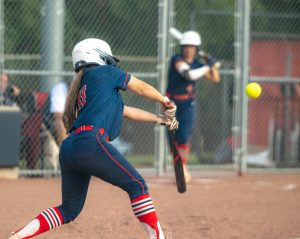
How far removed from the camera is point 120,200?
1059 cm

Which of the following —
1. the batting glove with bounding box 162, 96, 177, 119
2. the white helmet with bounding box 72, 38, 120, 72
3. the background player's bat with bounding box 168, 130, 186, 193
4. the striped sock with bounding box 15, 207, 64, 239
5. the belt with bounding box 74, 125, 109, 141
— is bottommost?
the striped sock with bounding box 15, 207, 64, 239

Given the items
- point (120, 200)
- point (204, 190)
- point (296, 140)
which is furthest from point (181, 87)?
point (296, 140)

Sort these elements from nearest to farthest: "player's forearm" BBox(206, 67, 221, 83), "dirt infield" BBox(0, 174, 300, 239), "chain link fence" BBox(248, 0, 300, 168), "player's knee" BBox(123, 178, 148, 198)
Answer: "player's knee" BBox(123, 178, 148, 198), "dirt infield" BBox(0, 174, 300, 239), "player's forearm" BBox(206, 67, 221, 83), "chain link fence" BBox(248, 0, 300, 168)

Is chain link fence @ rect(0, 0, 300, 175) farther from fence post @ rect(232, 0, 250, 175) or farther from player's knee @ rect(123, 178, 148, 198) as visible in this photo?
player's knee @ rect(123, 178, 148, 198)

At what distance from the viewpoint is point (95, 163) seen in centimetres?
636

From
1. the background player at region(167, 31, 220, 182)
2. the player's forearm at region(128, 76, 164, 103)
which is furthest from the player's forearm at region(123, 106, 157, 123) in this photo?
the background player at region(167, 31, 220, 182)

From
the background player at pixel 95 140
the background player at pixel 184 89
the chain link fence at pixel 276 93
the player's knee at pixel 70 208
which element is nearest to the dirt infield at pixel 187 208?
the background player at pixel 184 89

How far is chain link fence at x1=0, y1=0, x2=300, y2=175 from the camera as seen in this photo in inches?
517

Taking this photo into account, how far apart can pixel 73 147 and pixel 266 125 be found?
10.6m

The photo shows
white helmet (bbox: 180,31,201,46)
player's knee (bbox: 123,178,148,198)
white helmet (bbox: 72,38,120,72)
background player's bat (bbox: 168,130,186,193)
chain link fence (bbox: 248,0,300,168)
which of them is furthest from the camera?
chain link fence (bbox: 248,0,300,168)

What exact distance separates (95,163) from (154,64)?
29.8ft

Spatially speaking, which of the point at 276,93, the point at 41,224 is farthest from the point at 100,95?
the point at 276,93

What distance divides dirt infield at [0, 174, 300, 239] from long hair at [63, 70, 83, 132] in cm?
144

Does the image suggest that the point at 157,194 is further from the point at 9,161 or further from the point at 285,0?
the point at 285,0
